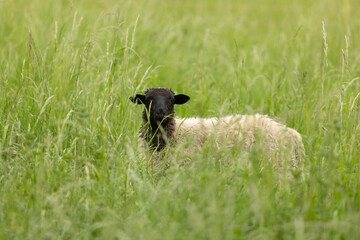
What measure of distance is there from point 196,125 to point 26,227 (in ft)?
7.88

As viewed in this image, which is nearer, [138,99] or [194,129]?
[138,99]

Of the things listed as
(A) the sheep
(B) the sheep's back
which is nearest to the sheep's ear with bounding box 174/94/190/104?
(A) the sheep

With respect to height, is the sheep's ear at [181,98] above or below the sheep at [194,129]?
above

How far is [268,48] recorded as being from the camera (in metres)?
8.39

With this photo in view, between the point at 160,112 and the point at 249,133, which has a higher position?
the point at 160,112

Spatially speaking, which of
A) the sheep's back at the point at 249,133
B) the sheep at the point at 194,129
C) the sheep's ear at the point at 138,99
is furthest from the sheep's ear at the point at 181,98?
the sheep's ear at the point at 138,99

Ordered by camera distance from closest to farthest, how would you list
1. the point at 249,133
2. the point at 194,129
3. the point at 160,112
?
1. the point at 160,112
2. the point at 249,133
3. the point at 194,129

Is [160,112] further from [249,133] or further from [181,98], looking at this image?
[249,133]

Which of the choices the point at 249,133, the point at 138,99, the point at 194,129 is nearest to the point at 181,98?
the point at 194,129

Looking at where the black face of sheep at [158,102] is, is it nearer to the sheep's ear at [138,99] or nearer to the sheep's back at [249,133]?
the sheep's ear at [138,99]

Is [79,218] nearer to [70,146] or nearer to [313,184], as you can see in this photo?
[70,146]

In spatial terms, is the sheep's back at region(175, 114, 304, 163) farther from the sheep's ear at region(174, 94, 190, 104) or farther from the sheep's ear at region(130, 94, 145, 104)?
the sheep's ear at region(130, 94, 145, 104)

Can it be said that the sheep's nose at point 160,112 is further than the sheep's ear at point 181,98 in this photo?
No

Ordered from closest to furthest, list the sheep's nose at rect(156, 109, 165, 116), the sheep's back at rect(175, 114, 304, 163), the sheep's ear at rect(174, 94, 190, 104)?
the sheep's nose at rect(156, 109, 165, 116), the sheep's back at rect(175, 114, 304, 163), the sheep's ear at rect(174, 94, 190, 104)
